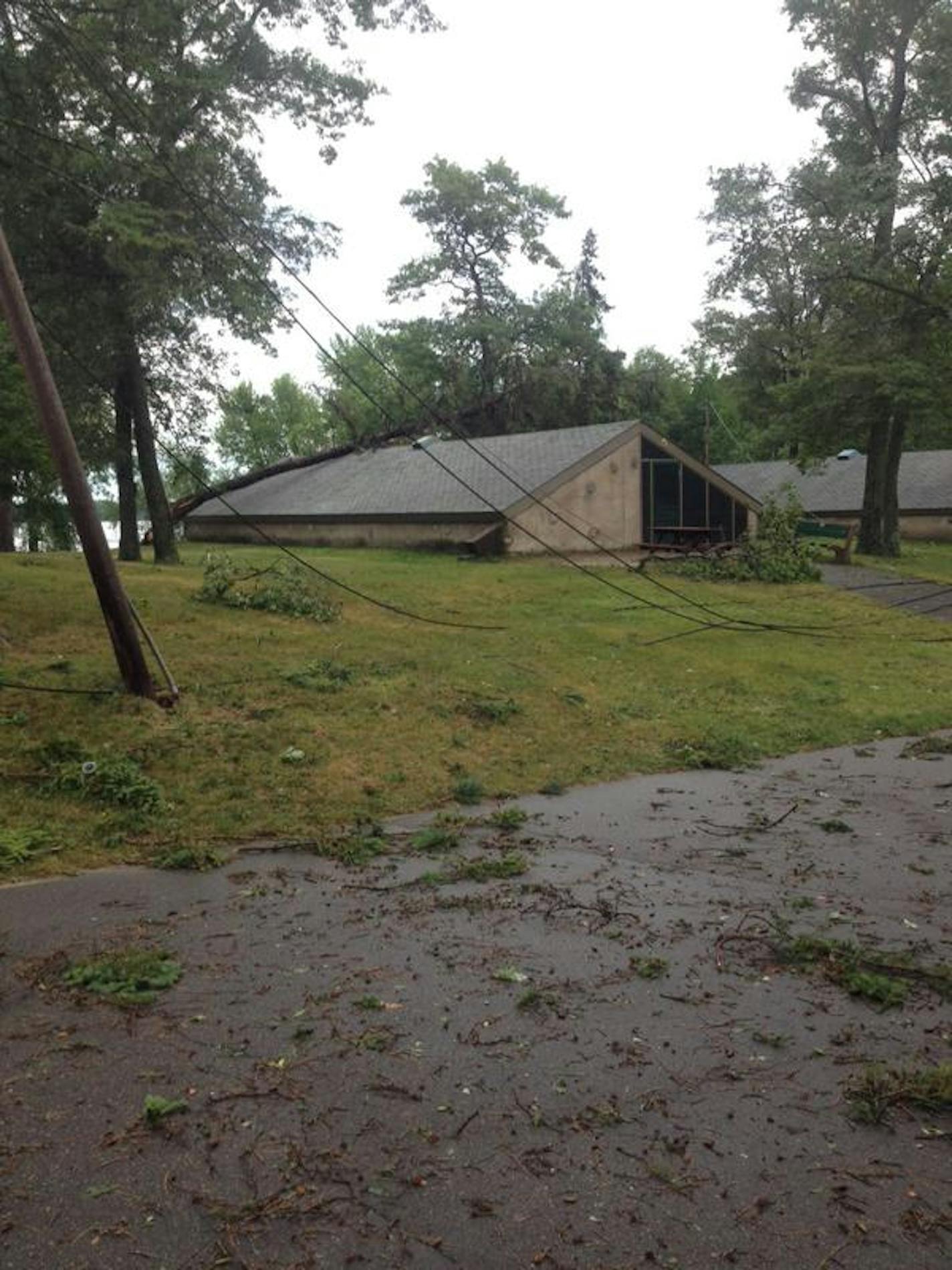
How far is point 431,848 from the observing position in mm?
7176

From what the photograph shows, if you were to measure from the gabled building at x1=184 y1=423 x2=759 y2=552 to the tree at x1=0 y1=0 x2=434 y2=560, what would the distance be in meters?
7.42

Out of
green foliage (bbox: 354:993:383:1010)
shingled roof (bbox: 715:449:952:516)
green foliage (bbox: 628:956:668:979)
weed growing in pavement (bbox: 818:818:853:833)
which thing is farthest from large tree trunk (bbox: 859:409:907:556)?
green foliage (bbox: 354:993:383:1010)

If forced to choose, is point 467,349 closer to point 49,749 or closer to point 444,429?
point 444,429

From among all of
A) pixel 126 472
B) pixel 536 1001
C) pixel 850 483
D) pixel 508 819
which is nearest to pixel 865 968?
pixel 536 1001

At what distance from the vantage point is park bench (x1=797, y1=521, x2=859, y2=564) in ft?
96.3

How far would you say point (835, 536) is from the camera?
119 ft

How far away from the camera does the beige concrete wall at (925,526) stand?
42750 mm

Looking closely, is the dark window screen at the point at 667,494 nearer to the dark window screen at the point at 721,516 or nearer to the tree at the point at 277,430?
the dark window screen at the point at 721,516

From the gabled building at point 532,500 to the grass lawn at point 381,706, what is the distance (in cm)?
832

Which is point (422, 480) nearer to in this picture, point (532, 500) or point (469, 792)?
point (532, 500)

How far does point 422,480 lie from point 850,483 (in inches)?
963

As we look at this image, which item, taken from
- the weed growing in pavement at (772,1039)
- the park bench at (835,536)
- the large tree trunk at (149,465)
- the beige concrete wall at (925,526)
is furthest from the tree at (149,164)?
the beige concrete wall at (925,526)

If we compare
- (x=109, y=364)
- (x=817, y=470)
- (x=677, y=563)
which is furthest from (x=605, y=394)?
(x=109, y=364)

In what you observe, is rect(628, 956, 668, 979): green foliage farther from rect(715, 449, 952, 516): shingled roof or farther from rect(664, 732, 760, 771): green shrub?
rect(715, 449, 952, 516): shingled roof
